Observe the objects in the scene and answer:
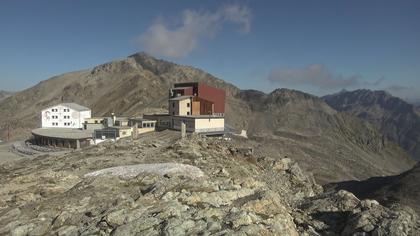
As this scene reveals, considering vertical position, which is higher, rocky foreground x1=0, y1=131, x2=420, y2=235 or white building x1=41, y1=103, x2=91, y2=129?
white building x1=41, y1=103, x2=91, y2=129

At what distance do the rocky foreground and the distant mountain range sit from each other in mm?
62434

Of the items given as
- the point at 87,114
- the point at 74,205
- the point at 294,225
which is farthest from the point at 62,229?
the point at 87,114

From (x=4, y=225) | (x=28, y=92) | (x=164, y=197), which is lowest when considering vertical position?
(x=4, y=225)

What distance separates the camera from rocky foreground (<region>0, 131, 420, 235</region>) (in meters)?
16.7

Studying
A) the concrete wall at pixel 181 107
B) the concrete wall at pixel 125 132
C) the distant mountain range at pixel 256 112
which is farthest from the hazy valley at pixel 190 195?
the distant mountain range at pixel 256 112

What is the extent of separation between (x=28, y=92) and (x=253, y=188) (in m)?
171

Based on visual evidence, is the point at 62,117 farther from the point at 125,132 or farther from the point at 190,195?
the point at 190,195

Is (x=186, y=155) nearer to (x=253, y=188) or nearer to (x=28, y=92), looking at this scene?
(x=253, y=188)

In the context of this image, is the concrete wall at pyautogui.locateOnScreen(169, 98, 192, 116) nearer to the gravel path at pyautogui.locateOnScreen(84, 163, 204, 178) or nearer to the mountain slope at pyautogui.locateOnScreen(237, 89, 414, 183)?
the mountain slope at pyautogui.locateOnScreen(237, 89, 414, 183)

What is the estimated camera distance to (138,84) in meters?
137

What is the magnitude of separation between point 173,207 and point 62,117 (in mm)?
68173

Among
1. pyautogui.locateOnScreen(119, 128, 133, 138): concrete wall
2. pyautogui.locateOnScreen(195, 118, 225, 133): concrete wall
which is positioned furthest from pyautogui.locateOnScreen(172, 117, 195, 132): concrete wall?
pyautogui.locateOnScreen(119, 128, 133, 138): concrete wall

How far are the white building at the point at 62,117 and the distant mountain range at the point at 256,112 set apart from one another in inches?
828

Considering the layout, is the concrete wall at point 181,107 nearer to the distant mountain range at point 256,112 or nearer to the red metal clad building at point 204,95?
the red metal clad building at point 204,95
